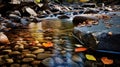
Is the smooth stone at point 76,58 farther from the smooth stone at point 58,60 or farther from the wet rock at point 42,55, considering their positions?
the wet rock at point 42,55

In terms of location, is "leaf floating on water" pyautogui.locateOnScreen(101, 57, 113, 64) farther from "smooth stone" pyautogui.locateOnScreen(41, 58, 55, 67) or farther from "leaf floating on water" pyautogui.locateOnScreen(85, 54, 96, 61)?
"smooth stone" pyautogui.locateOnScreen(41, 58, 55, 67)

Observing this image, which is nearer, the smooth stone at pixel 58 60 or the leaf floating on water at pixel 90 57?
the smooth stone at pixel 58 60

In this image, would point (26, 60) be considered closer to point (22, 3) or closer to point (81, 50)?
point (81, 50)

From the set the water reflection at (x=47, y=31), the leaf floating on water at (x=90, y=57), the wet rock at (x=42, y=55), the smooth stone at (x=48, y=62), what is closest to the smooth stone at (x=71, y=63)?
the smooth stone at (x=48, y=62)

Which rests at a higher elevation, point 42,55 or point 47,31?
point 42,55

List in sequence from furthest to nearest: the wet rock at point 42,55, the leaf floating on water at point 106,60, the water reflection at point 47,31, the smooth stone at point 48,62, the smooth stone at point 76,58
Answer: the water reflection at point 47,31
the wet rock at point 42,55
the smooth stone at point 76,58
the leaf floating on water at point 106,60
the smooth stone at point 48,62

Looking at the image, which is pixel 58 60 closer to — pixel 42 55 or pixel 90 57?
pixel 42 55

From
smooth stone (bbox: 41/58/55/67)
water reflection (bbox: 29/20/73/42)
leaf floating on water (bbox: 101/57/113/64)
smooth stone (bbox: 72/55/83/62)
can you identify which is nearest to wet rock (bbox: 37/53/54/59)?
smooth stone (bbox: 41/58/55/67)

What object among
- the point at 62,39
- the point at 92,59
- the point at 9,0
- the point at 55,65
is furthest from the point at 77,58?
A: the point at 9,0

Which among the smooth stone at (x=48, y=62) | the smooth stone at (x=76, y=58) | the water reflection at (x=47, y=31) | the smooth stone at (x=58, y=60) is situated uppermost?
the smooth stone at (x=48, y=62)

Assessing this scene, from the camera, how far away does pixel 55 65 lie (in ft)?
12.6

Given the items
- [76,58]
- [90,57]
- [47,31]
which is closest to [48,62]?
[76,58]

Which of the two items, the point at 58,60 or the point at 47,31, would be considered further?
the point at 47,31

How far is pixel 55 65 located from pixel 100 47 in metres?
1.26
